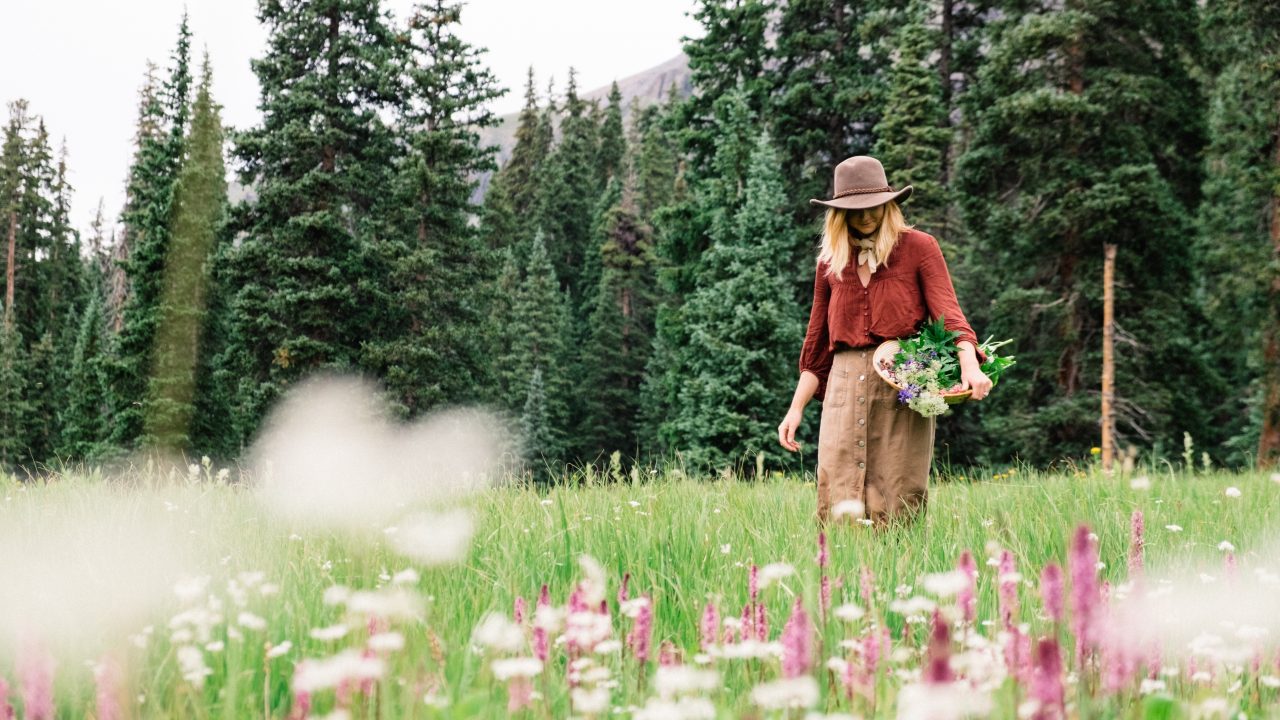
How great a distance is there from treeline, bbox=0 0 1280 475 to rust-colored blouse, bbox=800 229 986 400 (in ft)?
44.0

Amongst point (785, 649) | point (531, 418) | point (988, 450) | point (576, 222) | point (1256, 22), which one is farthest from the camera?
point (576, 222)

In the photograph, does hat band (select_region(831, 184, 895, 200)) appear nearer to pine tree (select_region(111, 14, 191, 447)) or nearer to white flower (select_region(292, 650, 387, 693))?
white flower (select_region(292, 650, 387, 693))

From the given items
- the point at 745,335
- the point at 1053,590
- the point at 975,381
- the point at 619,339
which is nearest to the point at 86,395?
the point at 619,339

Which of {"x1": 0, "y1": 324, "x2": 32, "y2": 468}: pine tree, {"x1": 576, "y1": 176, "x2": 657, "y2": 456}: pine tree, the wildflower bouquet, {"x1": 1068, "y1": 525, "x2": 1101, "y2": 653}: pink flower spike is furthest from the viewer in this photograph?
{"x1": 576, "y1": 176, "x2": 657, "y2": 456}: pine tree

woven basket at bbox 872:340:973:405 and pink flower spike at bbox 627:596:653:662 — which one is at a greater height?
woven basket at bbox 872:340:973:405

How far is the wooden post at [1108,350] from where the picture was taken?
18953mm

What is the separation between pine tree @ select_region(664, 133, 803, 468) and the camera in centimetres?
2311

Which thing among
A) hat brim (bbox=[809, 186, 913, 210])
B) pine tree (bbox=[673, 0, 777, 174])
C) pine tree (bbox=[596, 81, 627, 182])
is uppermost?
pine tree (bbox=[596, 81, 627, 182])

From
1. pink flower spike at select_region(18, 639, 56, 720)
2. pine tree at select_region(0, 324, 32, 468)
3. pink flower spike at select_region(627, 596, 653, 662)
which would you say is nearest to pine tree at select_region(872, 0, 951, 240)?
pink flower spike at select_region(627, 596, 653, 662)

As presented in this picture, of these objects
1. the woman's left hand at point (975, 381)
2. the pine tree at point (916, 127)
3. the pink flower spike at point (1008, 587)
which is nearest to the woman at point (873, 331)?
the woman's left hand at point (975, 381)

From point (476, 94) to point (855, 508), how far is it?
2808 centimetres

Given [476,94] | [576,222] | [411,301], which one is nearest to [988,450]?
[411,301]

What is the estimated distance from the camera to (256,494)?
5480 millimetres

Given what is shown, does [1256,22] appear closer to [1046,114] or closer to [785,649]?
[1046,114]
